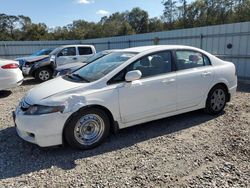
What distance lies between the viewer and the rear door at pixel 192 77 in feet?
14.9

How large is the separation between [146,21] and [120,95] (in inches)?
2539

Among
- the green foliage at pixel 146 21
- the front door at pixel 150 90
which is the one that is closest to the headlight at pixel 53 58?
the front door at pixel 150 90

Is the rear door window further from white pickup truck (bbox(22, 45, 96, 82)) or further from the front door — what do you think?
white pickup truck (bbox(22, 45, 96, 82))

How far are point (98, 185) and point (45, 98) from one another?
1486mm

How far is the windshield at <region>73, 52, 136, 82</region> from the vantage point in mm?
4084

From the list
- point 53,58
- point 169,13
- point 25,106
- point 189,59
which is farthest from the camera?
point 169,13

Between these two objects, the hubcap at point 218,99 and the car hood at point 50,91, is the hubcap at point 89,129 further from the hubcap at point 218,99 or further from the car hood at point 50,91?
the hubcap at point 218,99

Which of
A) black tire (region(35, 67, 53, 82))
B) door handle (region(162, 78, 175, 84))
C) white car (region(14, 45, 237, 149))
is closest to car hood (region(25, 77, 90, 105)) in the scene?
white car (region(14, 45, 237, 149))

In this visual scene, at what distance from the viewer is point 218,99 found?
5.12 meters

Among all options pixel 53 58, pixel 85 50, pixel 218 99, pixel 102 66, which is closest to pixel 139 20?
pixel 85 50

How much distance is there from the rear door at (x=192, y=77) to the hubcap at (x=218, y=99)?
1.05 ft

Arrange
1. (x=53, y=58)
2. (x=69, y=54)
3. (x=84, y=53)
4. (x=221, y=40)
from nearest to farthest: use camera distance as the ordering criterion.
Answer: (x=221, y=40) → (x=53, y=58) → (x=69, y=54) → (x=84, y=53)

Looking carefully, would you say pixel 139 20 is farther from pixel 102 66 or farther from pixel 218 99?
pixel 102 66

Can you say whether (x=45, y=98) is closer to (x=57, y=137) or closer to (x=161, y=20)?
(x=57, y=137)
